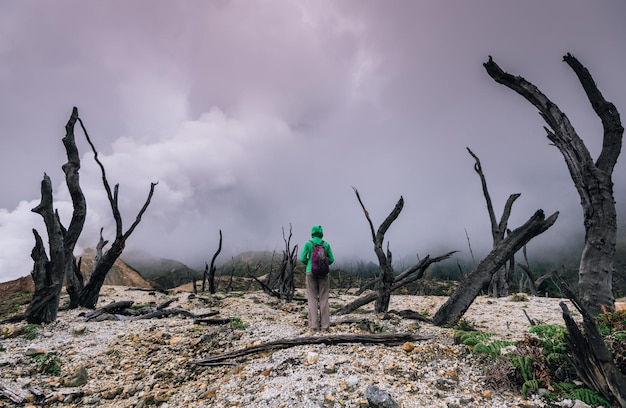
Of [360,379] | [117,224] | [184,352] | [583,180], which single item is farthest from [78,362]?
[583,180]

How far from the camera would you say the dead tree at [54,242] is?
9438mm

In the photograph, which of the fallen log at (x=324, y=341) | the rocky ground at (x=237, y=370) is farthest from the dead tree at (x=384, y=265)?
the fallen log at (x=324, y=341)

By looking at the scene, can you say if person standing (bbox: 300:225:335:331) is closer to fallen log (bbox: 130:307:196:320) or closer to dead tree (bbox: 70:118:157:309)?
fallen log (bbox: 130:307:196:320)

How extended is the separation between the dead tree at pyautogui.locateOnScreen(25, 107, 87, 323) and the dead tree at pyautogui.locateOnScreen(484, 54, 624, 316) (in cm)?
1379

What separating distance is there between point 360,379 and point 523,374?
6.55 ft

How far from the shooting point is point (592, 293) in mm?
6594

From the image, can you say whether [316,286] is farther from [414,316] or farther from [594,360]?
[594,360]

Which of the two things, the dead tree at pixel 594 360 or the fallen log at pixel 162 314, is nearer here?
the dead tree at pixel 594 360

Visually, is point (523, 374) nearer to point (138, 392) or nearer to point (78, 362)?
point (138, 392)

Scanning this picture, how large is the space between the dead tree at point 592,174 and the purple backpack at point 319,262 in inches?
216

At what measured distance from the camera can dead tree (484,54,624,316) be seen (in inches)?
260

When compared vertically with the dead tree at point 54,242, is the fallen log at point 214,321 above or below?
below

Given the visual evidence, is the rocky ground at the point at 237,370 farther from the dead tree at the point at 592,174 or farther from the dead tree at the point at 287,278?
the dead tree at the point at 287,278

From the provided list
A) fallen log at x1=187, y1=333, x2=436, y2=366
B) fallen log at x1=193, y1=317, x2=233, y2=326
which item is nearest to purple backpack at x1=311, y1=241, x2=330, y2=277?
fallen log at x1=187, y1=333, x2=436, y2=366
